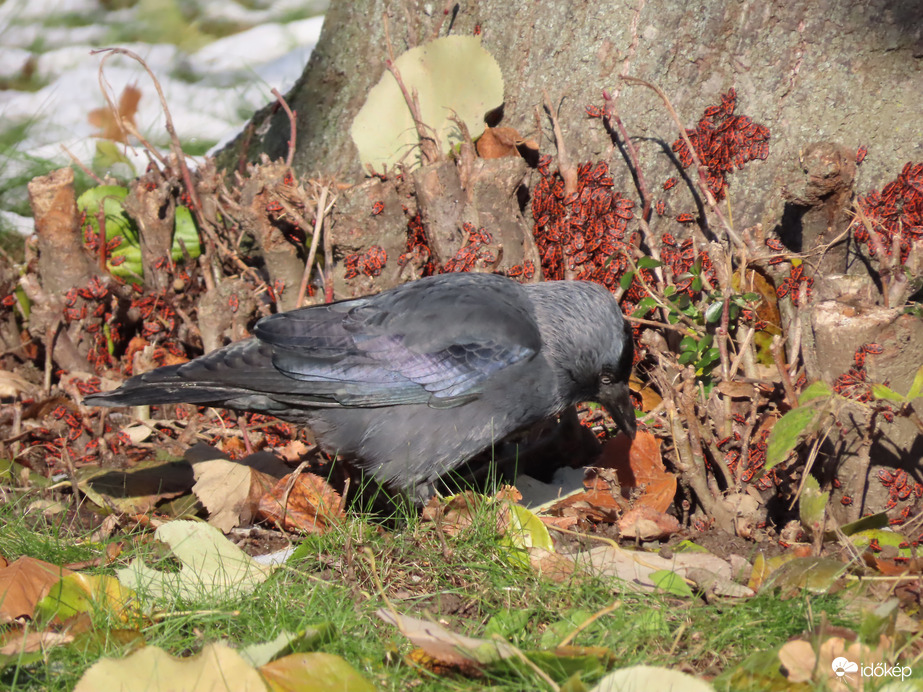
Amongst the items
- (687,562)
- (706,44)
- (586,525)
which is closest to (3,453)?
(586,525)

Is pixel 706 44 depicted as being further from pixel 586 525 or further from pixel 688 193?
pixel 586 525

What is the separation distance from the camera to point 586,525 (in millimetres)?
3480

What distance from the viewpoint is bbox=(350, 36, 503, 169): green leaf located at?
15.6 ft

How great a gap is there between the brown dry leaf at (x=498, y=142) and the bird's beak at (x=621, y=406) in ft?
4.81

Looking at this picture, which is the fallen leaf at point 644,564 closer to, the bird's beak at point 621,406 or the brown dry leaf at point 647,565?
the brown dry leaf at point 647,565

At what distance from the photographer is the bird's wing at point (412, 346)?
372 cm

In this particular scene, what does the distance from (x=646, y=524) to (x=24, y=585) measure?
2202 millimetres

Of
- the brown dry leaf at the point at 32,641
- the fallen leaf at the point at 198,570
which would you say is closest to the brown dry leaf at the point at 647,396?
the fallen leaf at the point at 198,570

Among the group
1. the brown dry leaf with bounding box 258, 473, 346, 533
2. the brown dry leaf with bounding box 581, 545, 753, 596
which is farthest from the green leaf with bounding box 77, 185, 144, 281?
the brown dry leaf with bounding box 581, 545, 753, 596

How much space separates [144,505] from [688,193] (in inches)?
120

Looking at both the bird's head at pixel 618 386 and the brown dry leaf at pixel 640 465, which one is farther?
the bird's head at pixel 618 386

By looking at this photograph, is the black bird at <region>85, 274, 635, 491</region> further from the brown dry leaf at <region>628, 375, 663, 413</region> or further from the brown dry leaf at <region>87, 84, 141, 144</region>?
the brown dry leaf at <region>87, 84, 141, 144</region>

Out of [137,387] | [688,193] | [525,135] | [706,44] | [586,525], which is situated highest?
[706,44]

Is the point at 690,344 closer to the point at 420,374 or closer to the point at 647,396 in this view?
the point at 647,396
